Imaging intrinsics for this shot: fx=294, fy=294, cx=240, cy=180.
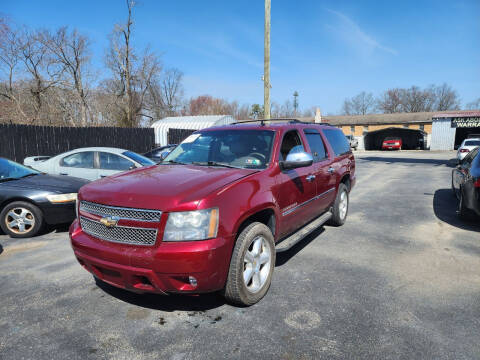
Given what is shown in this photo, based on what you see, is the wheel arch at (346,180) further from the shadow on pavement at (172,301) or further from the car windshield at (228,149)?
the shadow on pavement at (172,301)

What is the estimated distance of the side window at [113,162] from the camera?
7230mm

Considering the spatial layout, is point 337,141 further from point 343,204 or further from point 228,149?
point 228,149

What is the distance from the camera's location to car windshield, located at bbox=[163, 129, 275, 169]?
11.5 feet

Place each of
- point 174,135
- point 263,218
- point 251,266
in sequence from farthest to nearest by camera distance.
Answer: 1. point 174,135
2. point 263,218
3. point 251,266

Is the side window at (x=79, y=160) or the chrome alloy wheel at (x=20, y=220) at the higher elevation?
the side window at (x=79, y=160)

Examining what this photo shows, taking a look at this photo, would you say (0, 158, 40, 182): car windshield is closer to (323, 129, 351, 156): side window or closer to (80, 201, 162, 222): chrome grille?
(80, 201, 162, 222): chrome grille

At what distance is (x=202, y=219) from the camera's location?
243 centimetres

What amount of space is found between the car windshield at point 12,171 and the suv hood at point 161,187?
3.59m

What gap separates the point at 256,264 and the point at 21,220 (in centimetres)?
433

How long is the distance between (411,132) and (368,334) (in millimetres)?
48612

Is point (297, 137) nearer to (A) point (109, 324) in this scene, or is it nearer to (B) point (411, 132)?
(A) point (109, 324)

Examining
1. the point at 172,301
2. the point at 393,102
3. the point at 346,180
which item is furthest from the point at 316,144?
the point at 393,102

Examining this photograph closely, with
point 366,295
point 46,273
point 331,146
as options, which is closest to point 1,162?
point 46,273

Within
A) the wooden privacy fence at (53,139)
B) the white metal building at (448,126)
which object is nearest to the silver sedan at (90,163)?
the wooden privacy fence at (53,139)
